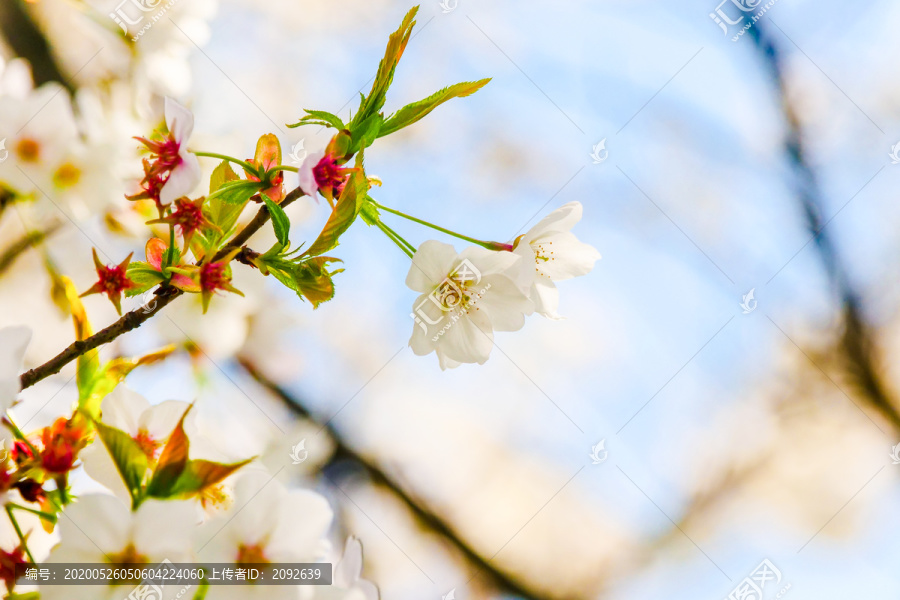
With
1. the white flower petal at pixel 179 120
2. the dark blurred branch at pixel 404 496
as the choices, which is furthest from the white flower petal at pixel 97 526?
the dark blurred branch at pixel 404 496

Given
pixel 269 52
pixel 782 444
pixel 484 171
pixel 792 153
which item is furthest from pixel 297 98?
pixel 782 444

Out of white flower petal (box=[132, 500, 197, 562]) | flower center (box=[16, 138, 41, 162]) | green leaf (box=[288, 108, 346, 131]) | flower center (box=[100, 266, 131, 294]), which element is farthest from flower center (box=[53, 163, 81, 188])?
white flower petal (box=[132, 500, 197, 562])

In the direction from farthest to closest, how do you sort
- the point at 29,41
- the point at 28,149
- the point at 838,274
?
the point at 838,274 < the point at 29,41 < the point at 28,149

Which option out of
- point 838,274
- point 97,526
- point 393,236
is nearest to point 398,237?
point 393,236

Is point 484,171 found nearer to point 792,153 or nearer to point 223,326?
point 792,153

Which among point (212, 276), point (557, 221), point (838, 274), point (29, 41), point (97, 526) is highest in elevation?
point (838, 274)

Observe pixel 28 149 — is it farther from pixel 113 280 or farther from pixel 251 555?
pixel 251 555

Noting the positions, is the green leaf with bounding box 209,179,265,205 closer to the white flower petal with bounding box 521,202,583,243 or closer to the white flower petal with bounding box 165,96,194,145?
the white flower petal with bounding box 165,96,194,145
